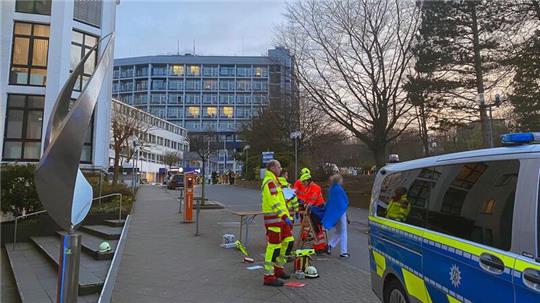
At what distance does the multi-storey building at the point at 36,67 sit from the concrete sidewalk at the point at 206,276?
1360cm

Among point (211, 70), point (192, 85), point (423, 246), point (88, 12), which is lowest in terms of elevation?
point (423, 246)

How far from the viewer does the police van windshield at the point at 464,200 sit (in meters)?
3.28

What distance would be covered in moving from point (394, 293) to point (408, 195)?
100 centimetres

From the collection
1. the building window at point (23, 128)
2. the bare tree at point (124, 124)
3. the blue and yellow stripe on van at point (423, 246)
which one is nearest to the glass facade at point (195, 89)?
the bare tree at point (124, 124)

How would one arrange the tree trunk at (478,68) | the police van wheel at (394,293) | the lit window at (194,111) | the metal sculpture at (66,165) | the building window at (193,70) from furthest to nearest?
Answer: the lit window at (194,111), the building window at (193,70), the tree trunk at (478,68), the police van wheel at (394,293), the metal sculpture at (66,165)

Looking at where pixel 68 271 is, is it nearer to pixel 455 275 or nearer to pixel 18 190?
pixel 455 275

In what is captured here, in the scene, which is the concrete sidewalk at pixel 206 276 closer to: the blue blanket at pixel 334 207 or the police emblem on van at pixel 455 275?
the blue blanket at pixel 334 207

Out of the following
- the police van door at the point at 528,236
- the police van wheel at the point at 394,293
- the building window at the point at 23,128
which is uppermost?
the building window at the point at 23,128

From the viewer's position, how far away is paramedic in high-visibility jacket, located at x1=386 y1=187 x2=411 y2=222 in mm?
4852

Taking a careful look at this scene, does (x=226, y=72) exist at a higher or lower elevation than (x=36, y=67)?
higher

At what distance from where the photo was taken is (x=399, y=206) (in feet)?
16.6

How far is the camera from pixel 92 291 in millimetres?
7590

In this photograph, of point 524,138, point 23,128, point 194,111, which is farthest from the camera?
point 194,111

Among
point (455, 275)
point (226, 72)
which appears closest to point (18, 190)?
point (455, 275)
